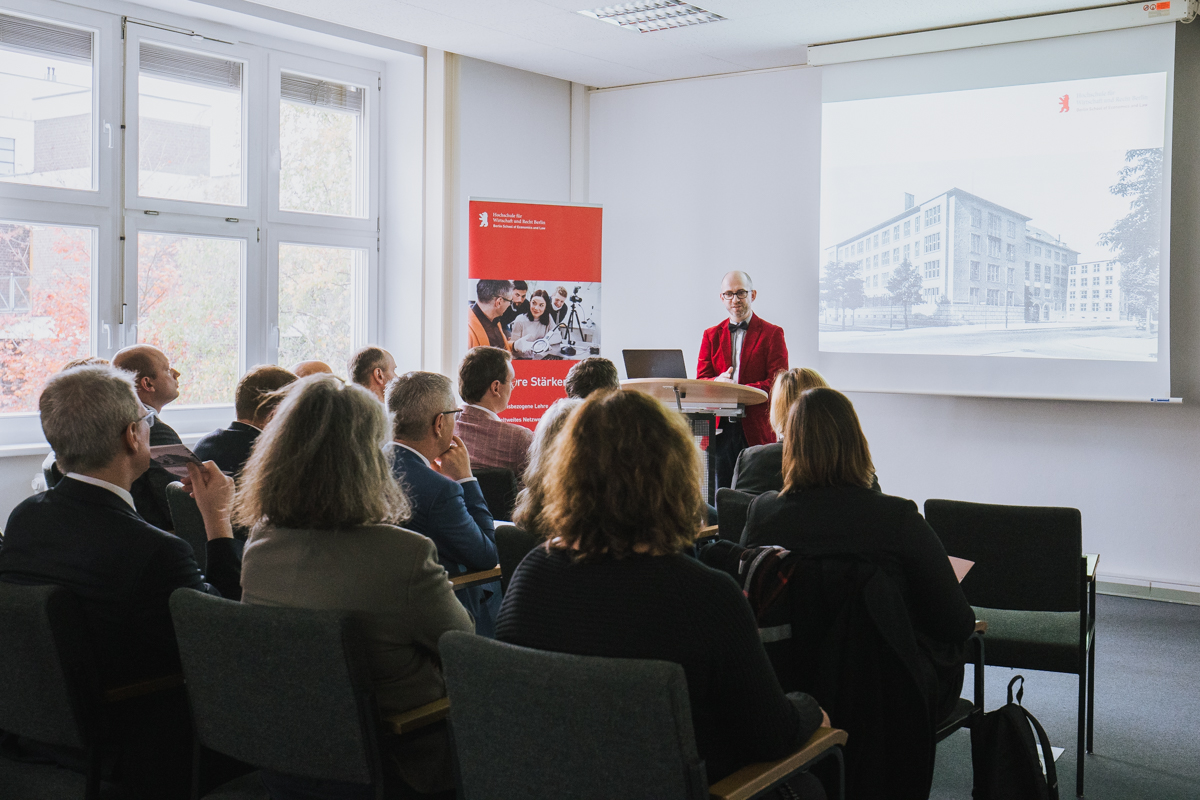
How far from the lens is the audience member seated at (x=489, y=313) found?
6570mm

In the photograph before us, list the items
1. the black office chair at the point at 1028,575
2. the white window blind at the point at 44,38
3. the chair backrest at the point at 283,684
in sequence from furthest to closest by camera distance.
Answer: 1. the white window blind at the point at 44,38
2. the black office chair at the point at 1028,575
3. the chair backrest at the point at 283,684

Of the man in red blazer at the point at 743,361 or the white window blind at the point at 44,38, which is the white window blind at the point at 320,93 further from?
the man in red blazer at the point at 743,361

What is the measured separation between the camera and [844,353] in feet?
21.2

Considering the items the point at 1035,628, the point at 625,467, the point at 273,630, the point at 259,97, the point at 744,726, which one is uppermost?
the point at 259,97

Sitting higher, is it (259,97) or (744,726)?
(259,97)

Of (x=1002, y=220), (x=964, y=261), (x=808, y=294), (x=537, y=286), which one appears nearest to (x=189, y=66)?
(x=537, y=286)

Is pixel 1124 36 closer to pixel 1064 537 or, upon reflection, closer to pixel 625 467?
pixel 1064 537

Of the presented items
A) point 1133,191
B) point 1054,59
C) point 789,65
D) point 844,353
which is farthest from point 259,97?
point 1133,191

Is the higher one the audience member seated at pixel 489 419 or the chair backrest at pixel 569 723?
the audience member seated at pixel 489 419

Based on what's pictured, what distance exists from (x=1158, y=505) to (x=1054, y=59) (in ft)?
8.16

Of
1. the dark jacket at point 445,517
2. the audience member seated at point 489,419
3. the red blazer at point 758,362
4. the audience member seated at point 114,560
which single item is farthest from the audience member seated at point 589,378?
the red blazer at point 758,362

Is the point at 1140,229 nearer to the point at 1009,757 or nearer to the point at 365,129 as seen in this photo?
the point at 1009,757

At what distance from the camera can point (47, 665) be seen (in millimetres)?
1919

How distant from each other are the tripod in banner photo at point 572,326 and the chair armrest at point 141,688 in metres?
4.87
